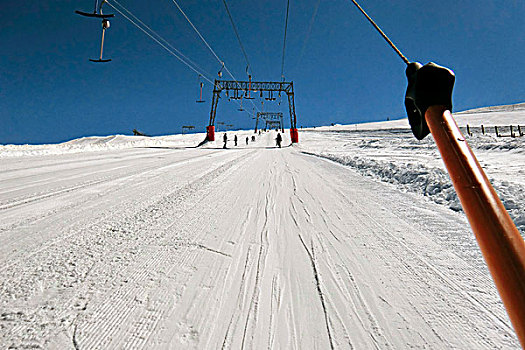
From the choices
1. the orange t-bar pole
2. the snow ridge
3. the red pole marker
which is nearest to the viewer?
the orange t-bar pole

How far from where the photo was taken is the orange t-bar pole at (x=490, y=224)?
0.56 meters

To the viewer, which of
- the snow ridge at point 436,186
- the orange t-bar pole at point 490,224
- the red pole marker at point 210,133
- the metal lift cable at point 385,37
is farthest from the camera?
the red pole marker at point 210,133

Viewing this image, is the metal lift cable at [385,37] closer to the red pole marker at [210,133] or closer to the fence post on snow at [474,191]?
the fence post on snow at [474,191]

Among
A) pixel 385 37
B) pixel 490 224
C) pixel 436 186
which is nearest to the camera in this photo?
pixel 490 224

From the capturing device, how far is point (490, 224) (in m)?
0.64

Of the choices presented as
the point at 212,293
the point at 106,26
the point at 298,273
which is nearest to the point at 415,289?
the point at 298,273

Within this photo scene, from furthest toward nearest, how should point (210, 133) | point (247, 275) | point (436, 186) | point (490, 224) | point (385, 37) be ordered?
1. point (210, 133)
2. point (436, 186)
3. point (247, 275)
4. point (385, 37)
5. point (490, 224)

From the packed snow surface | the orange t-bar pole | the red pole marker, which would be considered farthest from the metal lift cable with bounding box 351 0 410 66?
the red pole marker

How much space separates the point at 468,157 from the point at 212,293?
1.63 m

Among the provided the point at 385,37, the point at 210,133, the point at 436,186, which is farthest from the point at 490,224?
the point at 210,133

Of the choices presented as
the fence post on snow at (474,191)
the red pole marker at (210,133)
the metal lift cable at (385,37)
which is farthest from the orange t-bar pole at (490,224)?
the red pole marker at (210,133)

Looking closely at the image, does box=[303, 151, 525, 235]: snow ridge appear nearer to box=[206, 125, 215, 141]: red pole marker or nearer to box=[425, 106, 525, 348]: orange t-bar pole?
box=[425, 106, 525, 348]: orange t-bar pole

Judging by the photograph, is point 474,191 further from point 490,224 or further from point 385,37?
point 385,37

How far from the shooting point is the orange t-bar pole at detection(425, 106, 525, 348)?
557 millimetres
